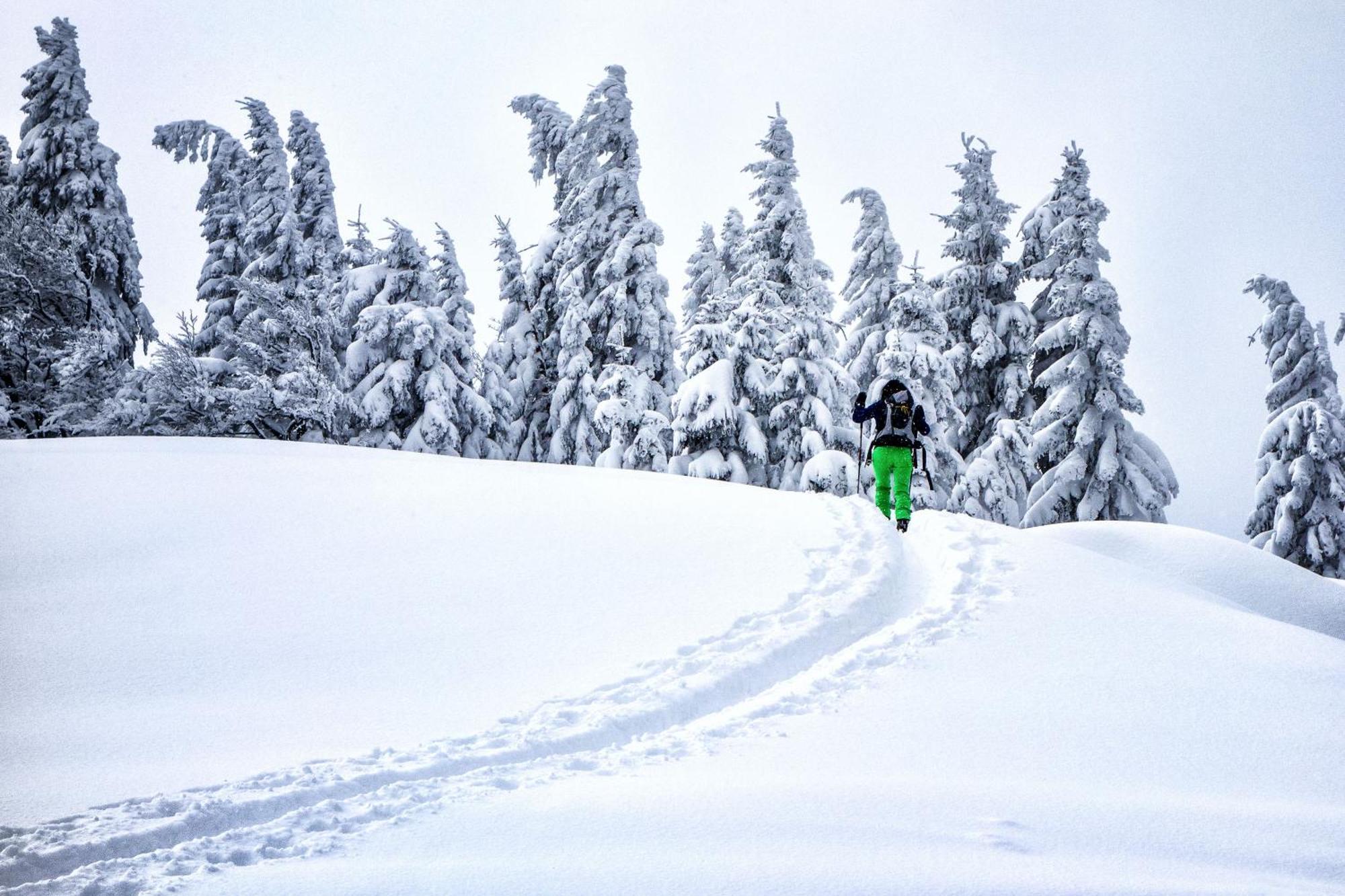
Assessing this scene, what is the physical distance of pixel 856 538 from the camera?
962cm

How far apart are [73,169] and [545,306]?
1309 centimetres

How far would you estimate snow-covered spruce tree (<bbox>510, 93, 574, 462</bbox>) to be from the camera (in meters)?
26.5

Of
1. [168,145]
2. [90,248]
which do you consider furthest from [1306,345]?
[168,145]

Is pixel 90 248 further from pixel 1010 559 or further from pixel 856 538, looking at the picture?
pixel 1010 559

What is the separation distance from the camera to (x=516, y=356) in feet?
91.1

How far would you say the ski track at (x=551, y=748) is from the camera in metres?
3.26

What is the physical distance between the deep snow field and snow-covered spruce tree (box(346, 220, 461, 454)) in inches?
461

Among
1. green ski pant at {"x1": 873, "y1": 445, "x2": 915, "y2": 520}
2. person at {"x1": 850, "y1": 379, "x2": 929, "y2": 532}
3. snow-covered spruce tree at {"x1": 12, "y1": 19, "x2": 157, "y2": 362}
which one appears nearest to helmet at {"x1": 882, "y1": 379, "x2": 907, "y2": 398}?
person at {"x1": 850, "y1": 379, "x2": 929, "y2": 532}

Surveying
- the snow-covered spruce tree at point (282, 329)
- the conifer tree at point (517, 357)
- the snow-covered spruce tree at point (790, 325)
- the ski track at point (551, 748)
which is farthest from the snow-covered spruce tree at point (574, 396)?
the ski track at point (551, 748)

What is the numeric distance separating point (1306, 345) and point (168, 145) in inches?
1400

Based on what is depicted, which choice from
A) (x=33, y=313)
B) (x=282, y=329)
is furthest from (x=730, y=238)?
(x=33, y=313)

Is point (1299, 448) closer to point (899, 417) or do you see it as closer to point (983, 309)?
point (983, 309)

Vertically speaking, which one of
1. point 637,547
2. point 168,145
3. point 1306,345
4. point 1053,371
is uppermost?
point 168,145

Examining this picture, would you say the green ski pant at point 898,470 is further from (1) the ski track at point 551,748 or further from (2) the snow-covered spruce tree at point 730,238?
(2) the snow-covered spruce tree at point 730,238
